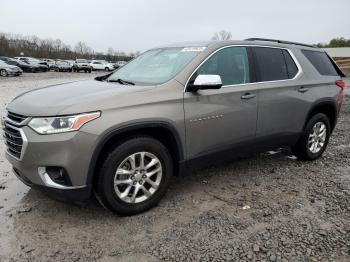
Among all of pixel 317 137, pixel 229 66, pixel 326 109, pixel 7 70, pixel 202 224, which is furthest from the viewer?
pixel 7 70

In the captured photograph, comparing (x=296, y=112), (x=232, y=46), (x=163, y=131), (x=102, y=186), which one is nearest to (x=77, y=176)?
(x=102, y=186)

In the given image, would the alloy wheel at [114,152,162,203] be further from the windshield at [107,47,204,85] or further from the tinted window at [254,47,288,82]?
the tinted window at [254,47,288,82]

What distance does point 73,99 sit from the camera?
10.7 feet

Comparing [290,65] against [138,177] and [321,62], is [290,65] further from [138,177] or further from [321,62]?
[138,177]

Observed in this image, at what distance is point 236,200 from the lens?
3.98m

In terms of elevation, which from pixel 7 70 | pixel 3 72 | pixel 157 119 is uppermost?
pixel 157 119

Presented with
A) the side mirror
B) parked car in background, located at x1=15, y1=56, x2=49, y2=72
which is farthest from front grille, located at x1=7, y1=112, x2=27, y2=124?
parked car in background, located at x1=15, y1=56, x2=49, y2=72

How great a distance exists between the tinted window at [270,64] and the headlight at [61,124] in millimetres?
2360

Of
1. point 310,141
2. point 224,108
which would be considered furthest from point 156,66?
point 310,141

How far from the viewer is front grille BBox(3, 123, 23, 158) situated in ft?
10.6

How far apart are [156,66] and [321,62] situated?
2.80 metres

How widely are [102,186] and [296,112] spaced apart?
116 inches

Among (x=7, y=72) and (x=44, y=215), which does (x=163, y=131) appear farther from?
(x=7, y=72)

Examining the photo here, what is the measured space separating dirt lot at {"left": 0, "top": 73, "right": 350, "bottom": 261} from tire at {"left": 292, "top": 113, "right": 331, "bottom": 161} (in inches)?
23.0
